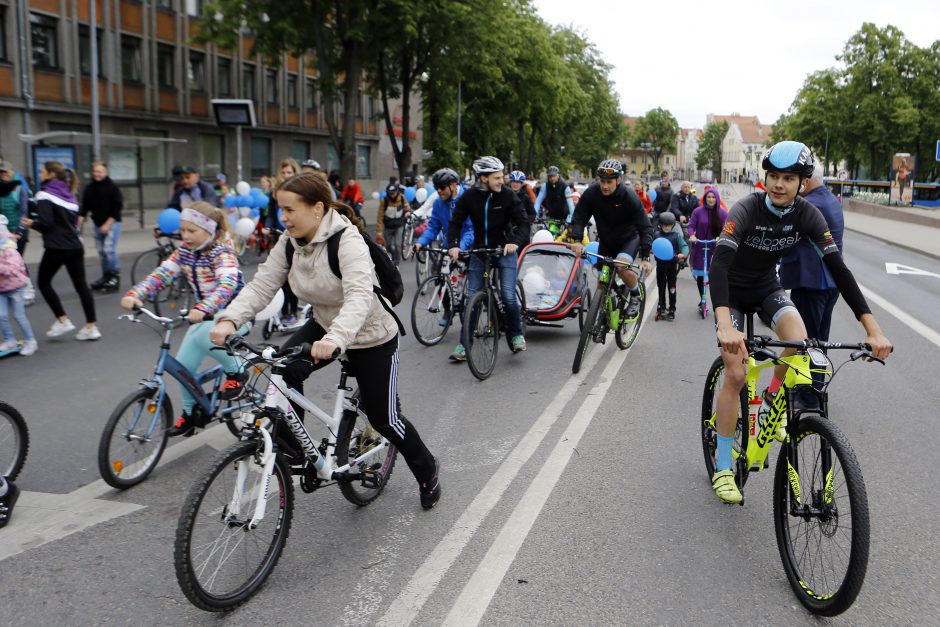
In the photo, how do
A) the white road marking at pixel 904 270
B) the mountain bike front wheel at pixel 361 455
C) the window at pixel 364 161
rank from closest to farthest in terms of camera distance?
the mountain bike front wheel at pixel 361 455, the white road marking at pixel 904 270, the window at pixel 364 161

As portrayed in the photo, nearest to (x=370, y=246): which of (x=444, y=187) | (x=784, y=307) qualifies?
(x=784, y=307)

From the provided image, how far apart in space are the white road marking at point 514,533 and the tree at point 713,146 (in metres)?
189

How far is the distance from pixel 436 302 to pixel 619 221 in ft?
6.96

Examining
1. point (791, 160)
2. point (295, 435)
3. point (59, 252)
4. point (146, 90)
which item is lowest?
point (295, 435)

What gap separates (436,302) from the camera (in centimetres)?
969

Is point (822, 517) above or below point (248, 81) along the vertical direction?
below

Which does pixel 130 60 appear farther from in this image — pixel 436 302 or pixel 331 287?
pixel 331 287

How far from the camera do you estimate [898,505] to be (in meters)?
4.84

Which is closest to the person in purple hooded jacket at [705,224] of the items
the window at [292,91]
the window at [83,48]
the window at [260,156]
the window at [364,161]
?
the window at [83,48]

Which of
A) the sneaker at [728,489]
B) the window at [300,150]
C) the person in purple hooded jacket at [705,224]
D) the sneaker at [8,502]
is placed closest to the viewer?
the sneaker at [8,502]

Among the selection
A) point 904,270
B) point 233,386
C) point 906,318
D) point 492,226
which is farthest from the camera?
point 904,270

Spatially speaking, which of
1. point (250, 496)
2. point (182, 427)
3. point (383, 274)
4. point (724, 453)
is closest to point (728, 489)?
point (724, 453)

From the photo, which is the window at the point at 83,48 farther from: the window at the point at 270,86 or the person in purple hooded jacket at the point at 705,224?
the person in purple hooded jacket at the point at 705,224

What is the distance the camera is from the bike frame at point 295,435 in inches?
141
